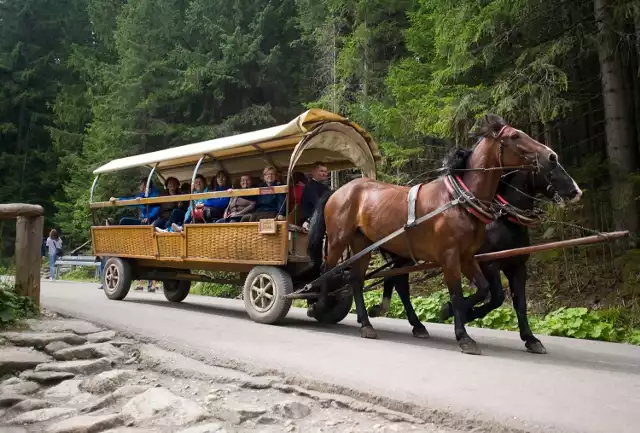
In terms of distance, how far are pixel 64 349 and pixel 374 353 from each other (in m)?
2.87

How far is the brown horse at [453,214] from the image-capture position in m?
5.25

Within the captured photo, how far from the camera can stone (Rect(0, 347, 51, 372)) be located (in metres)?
4.59

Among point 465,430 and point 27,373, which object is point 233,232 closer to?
point 27,373

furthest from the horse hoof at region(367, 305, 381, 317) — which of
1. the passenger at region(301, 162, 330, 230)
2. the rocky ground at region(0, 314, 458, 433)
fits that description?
the rocky ground at region(0, 314, 458, 433)

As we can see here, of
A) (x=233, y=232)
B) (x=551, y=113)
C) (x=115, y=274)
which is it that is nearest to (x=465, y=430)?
(x=233, y=232)

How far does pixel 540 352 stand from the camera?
538cm

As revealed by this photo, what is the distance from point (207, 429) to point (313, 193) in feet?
14.9

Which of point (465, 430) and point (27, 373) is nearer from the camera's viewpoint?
point (465, 430)

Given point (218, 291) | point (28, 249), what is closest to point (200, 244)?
point (28, 249)

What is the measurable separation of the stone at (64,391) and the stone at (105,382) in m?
0.06

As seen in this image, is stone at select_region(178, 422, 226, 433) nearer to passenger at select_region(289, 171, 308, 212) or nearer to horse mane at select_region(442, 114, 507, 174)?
horse mane at select_region(442, 114, 507, 174)

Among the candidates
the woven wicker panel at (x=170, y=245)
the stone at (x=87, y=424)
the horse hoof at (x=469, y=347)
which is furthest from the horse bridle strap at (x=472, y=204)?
the woven wicker panel at (x=170, y=245)

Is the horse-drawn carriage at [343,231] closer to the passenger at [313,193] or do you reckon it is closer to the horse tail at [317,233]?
the horse tail at [317,233]

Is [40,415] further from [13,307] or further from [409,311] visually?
[409,311]
